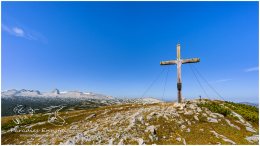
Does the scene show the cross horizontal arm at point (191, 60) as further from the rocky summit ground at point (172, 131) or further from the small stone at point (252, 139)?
the small stone at point (252, 139)

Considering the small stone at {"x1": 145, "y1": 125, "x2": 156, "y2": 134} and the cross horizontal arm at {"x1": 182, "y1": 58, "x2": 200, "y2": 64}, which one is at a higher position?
the cross horizontal arm at {"x1": 182, "y1": 58, "x2": 200, "y2": 64}

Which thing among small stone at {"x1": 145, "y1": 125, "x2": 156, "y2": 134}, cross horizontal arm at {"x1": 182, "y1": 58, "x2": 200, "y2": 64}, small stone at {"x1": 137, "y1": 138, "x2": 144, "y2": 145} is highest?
cross horizontal arm at {"x1": 182, "y1": 58, "x2": 200, "y2": 64}

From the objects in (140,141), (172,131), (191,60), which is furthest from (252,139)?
(191,60)

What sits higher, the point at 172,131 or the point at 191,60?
the point at 191,60

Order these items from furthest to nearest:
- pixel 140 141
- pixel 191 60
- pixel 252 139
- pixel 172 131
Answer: pixel 191 60, pixel 172 131, pixel 252 139, pixel 140 141

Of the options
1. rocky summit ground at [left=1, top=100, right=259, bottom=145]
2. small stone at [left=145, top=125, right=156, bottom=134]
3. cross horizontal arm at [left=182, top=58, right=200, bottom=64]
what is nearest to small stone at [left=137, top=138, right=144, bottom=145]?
rocky summit ground at [left=1, top=100, right=259, bottom=145]

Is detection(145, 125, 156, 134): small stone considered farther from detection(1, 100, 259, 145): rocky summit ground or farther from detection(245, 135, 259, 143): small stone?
detection(245, 135, 259, 143): small stone

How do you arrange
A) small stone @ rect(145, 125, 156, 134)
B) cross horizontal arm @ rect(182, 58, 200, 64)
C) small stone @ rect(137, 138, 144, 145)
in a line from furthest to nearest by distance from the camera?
cross horizontal arm @ rect(182, 58, 200, 64) < small stone @ rect(145, 125, 156, 134) < small stone @ rect(137, 138, 144, 145)

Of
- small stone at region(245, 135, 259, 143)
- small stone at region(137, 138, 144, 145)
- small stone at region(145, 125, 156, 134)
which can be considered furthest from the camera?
small stone at region(145, 125, 156, 134)

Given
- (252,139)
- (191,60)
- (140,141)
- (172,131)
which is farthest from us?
(191,60)

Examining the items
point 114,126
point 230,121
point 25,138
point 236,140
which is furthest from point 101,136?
point 230,121

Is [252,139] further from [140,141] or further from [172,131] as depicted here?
[140,141]

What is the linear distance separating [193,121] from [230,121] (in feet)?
13.2

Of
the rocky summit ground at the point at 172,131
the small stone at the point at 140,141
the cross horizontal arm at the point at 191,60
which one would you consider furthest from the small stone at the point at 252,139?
the cross horizontal arm at the point at 191,60
